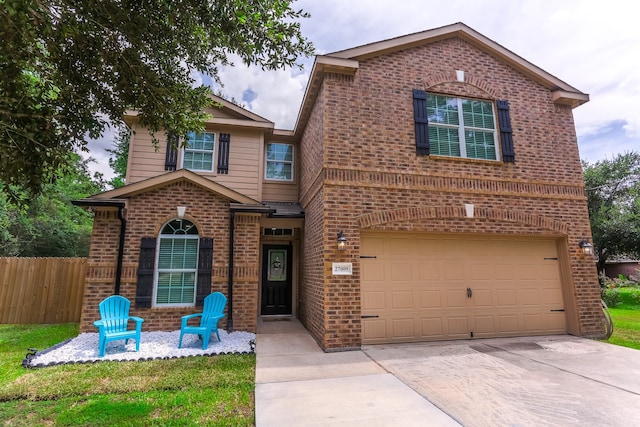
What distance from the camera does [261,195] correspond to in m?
9.65

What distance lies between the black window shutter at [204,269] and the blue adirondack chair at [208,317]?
0.38 m

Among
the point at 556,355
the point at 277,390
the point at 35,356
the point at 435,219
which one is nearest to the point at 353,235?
the point at 435,219

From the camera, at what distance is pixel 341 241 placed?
6090 mm

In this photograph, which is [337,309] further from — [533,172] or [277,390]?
[533,172]

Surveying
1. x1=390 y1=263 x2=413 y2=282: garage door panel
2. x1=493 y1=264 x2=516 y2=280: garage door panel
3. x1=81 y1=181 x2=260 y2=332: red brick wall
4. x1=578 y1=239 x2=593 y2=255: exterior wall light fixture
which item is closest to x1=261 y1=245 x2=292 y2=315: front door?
x1=81 y1=181 x2=260 y2=332: red brick wall

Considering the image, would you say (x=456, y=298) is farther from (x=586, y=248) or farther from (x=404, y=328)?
(x=586, y=248)

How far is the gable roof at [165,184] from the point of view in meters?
7.25

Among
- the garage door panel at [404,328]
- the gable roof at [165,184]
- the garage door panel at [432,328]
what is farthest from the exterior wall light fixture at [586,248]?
the gable roof at [165,184]

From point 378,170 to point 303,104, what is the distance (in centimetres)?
297

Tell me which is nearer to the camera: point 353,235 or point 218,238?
point 353,235

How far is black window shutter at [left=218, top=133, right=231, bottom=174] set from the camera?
9.40 metres

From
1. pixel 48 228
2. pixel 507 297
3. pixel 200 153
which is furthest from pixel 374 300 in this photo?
pixel 48 228

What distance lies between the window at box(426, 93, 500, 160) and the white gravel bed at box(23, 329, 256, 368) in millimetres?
5867

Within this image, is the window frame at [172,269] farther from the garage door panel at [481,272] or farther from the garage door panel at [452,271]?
the garage door panel at [481,272]
